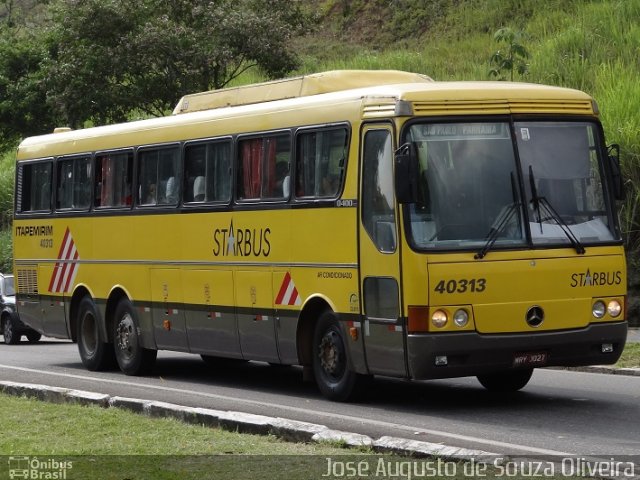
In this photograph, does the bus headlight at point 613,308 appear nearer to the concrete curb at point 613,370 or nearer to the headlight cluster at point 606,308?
the headlight cluster at point 606,308

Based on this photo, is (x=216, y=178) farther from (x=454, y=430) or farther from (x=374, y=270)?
(x=454, y=430)

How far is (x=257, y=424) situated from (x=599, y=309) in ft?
12.7

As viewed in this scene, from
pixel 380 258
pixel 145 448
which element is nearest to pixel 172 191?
pixel 380 258

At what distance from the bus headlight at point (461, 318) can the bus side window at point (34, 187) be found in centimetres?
957

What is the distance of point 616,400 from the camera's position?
45.2 ft

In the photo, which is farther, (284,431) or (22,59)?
(22,59)

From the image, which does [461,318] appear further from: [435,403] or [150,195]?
Answer: [150,195]

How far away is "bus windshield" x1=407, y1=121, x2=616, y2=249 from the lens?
42.3 ft

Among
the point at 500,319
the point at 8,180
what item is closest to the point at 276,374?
the point at 500,319

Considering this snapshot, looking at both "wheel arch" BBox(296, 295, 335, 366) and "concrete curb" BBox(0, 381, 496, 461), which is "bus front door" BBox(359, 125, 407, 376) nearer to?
"wheel arch" BBox(296, 295, 335, 366)

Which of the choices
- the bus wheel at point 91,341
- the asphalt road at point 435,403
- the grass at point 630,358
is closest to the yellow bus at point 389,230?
the asphalt road at point 435,403

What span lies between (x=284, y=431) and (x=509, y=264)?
3095 mm

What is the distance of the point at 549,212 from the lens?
13.2 metres

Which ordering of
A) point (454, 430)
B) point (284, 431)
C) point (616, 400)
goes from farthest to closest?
point (616, 400), point (454, 430), point (284, 431)
